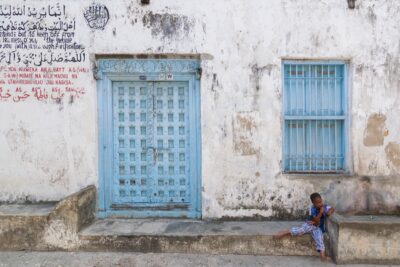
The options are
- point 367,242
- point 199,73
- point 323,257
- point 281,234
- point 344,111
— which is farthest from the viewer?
point 344,111

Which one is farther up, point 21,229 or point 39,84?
point 39,84

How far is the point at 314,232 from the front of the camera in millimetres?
4719

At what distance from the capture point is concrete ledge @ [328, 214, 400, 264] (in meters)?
4.42

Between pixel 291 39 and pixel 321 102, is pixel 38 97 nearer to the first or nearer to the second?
pixel 291 39

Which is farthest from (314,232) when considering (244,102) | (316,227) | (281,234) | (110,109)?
(110,109)

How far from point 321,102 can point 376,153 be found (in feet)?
3.72

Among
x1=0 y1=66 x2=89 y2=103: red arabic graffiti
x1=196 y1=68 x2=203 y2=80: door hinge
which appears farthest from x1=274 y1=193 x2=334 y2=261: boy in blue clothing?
x1=0 y1=66 x2=89 y2=103: red arabic graffiti

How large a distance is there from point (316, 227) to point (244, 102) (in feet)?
6.69

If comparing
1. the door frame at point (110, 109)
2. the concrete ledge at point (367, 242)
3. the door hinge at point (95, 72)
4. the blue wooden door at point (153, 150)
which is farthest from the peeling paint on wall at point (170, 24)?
the concrete ledge at point (367, 242)

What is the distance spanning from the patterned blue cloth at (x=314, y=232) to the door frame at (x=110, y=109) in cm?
150

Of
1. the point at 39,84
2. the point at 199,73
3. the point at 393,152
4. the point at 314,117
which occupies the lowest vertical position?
the point at 393,152

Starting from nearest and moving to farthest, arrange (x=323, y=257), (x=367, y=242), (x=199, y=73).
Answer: (x=367, y=242) < (x=323, y=257) < (x=199, y=73)

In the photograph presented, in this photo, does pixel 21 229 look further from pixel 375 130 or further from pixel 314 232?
pixel 375 130

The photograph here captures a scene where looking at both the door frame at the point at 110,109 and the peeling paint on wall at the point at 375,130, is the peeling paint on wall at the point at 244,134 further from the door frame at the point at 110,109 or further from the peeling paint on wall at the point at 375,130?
the peeling paint on wall at the point at 375,130
